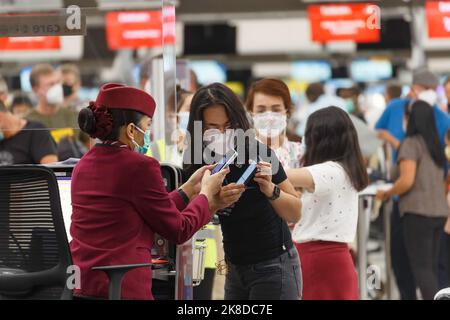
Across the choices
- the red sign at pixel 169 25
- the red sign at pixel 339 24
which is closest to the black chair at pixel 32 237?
the red sign at pixel 169 25

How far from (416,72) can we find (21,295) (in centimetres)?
383

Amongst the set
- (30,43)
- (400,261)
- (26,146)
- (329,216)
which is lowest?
(400,261)

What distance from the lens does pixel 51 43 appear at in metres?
6.05

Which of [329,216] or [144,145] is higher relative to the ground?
[144,145]

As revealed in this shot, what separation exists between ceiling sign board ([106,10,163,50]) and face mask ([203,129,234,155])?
20.7ft

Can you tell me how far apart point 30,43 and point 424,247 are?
8.86 feet

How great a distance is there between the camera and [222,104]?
4215mm

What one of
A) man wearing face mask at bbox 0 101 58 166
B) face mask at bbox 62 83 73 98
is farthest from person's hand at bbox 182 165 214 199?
face mask at bbox 62 83 73 98

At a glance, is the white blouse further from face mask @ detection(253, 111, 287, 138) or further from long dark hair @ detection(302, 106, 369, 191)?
face mask @ detection(253, 111, 287, 138)

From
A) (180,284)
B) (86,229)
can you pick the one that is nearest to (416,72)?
(180,284)

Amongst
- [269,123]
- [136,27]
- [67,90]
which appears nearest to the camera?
[269,123]

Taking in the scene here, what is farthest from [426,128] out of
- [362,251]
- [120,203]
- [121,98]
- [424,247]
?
[120,203]

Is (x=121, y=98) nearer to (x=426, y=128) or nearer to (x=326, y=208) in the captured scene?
(x=326, y=208)
